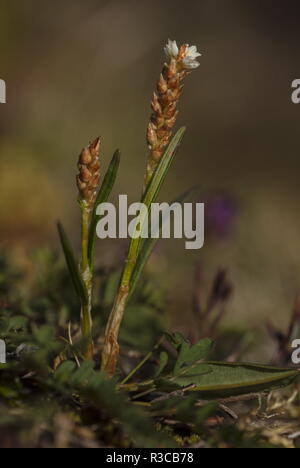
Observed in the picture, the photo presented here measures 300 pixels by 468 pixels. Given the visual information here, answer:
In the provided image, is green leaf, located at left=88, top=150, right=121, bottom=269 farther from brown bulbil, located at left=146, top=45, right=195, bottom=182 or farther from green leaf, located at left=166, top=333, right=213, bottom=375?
green leaf, located at left=166, top=333, right=213, bottom=375

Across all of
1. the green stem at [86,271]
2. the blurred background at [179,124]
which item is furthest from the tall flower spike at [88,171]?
the blurred background at [179,124]

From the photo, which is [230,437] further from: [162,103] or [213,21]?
[213,21]

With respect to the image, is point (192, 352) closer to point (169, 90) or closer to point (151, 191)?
point (151, 191)

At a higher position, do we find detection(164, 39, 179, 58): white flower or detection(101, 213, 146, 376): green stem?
detection(164, 39, 179, 58): white flower

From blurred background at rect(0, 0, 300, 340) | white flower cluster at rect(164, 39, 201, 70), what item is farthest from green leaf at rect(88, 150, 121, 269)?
blurred background at rect(0, 0, 300, 340)

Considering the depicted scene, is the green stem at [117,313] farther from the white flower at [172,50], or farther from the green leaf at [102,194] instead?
the white flower at [172,50]

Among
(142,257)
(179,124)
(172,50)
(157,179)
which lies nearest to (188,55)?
(172,50)
